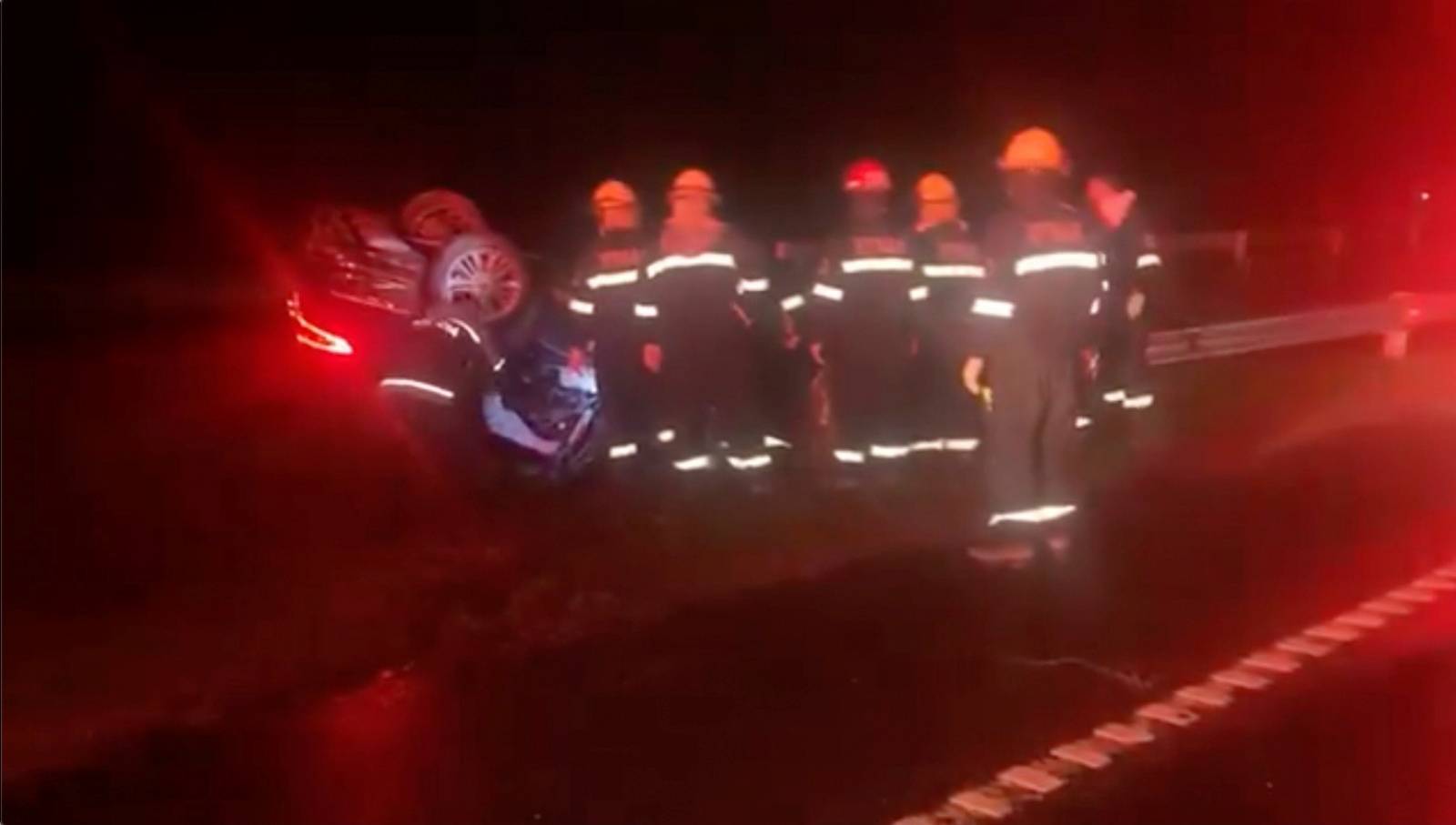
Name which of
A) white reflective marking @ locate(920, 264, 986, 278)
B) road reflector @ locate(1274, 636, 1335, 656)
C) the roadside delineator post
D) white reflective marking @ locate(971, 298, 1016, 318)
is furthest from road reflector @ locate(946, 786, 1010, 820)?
the roadside delineator post

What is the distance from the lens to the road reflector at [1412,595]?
26.2 ft

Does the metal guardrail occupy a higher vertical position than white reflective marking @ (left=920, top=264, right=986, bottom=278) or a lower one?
lower

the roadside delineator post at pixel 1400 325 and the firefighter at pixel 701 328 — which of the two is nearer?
the firefighter at pixel 701 328

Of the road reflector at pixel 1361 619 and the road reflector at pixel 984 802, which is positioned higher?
the road reflector at pixel 1361 619

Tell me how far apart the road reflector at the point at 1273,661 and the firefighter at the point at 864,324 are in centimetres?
338

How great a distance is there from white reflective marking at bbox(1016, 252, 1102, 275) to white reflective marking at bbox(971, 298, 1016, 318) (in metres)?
0.17

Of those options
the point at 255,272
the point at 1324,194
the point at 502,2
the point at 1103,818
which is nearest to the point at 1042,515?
the point at 1103,818

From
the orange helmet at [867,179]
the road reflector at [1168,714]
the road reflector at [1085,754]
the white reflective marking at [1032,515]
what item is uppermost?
the orange helmet at [867,179]

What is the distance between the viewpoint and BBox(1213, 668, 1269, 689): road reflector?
6.84m

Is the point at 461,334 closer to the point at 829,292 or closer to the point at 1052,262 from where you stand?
the point at 829,292

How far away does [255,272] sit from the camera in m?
20.0

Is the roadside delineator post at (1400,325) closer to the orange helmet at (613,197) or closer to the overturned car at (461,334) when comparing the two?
the orange helmet at (613,197)

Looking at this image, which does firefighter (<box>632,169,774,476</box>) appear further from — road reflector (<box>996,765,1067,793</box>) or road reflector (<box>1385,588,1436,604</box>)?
road reflector (<box>996,765,1067,793</box>)

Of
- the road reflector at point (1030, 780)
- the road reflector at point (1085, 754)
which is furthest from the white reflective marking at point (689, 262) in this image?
the road reflector at point (1030, 780)
